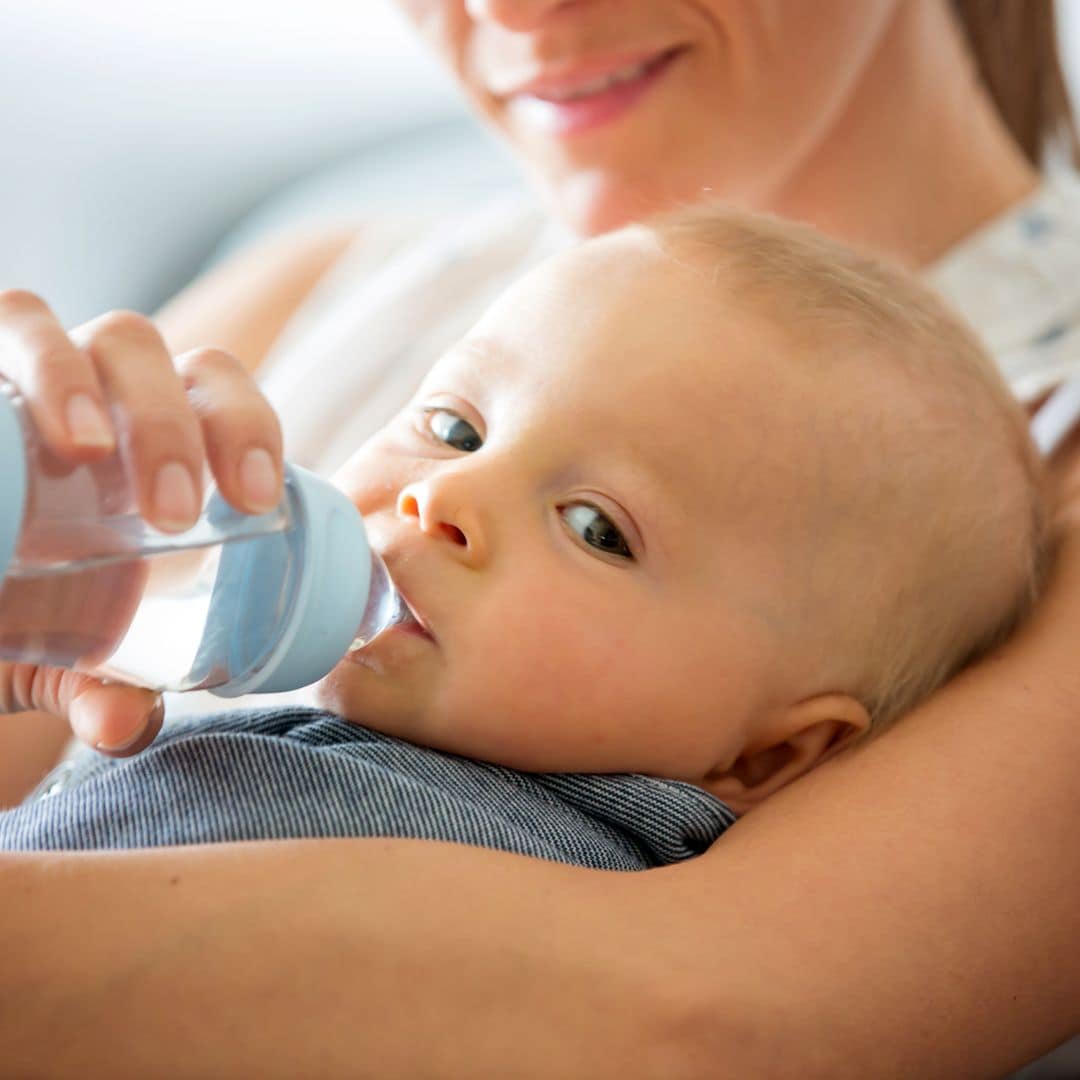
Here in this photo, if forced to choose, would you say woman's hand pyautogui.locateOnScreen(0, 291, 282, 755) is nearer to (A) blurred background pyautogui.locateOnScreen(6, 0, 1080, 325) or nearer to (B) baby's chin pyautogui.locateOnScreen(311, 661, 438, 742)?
(B) baby's chin pyautogui.locateOnScreen(311, 661, 438, 742)

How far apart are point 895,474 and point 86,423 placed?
594 millimetres

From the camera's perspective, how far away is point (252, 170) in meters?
2.89

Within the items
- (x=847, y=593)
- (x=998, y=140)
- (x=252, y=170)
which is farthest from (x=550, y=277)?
(x=252, y=170)

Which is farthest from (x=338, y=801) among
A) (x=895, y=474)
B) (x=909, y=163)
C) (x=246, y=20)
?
(x=246, y=20)

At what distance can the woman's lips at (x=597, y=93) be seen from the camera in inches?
56.9

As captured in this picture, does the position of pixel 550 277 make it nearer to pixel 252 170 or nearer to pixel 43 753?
pixel 43 753

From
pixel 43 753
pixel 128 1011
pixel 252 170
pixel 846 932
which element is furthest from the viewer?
pixel 252 170

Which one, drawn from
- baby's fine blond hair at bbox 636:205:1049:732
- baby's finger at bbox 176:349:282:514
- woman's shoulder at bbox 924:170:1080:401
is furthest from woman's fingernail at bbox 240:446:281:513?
woman's shoulder at bbox 924:170:1080:401

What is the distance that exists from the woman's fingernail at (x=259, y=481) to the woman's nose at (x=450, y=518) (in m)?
0.17

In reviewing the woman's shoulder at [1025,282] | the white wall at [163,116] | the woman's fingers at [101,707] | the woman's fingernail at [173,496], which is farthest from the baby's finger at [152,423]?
the white wall at [163,116]

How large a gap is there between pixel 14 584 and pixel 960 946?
0.59 m

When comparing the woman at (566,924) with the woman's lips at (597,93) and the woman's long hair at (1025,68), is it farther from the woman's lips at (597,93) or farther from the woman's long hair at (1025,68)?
the woman's long hair at (1025,68)

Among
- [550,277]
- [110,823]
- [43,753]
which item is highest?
[550,277]

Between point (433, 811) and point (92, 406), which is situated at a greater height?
point (92, 406)
